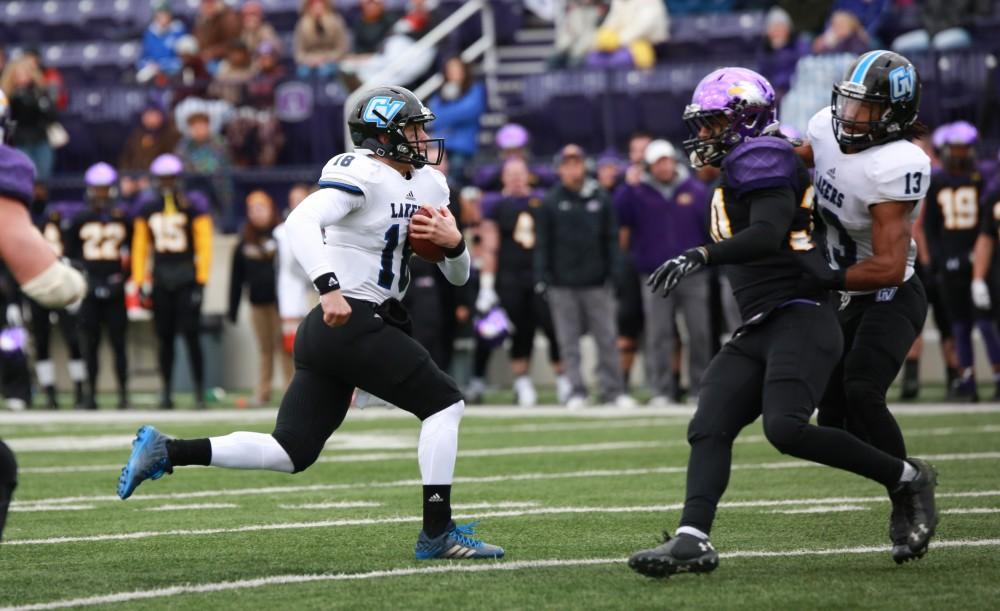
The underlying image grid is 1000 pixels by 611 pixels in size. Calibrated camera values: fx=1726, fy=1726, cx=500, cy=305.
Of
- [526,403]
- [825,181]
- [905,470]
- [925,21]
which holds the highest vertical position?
[925,21]

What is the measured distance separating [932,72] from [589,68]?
10.9 ft

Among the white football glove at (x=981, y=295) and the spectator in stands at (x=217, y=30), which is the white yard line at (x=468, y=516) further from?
the spectator in stands at (x=217, y=30)

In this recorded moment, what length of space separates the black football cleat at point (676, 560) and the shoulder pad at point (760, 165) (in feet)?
3.59

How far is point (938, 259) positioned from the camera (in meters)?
12.7

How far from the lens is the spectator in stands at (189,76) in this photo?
1767cm

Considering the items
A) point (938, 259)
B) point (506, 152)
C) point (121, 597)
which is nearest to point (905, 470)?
point (121, 597)

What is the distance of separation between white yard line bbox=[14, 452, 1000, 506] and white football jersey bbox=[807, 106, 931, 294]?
2.71 m

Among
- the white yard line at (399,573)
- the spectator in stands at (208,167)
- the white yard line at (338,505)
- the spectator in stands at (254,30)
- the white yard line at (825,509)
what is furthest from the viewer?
the spectator in stands at (254,30)

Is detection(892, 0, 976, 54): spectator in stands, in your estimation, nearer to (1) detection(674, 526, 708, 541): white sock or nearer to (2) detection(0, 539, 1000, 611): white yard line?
(2) detection(0, 539, 1000, 611): white yard line

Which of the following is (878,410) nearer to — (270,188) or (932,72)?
(932,72)

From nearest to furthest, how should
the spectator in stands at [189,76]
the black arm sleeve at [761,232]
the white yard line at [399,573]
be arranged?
the white yard line at [399,573] < the black arm sleeve at [761,232] < the spectator in stands at [189,76]

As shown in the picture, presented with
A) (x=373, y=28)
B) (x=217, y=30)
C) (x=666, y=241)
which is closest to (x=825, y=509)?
(x=666, y=241)

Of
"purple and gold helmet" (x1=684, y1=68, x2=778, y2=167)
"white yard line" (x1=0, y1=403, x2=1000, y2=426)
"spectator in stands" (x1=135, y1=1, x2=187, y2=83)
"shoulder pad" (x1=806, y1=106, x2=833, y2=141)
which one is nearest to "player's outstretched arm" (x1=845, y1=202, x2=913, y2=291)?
"shoulder pad" (x1=806, y1=106, x2=833, y2=141)

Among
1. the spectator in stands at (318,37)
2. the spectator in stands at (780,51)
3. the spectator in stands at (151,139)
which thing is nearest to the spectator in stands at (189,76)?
the spectator in stands at (151,139)
